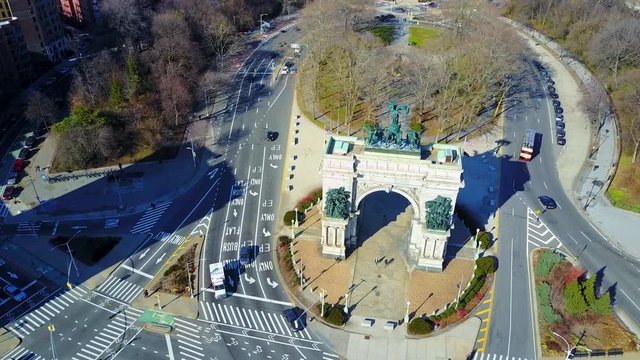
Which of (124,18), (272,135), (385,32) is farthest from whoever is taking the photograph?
(385,32)

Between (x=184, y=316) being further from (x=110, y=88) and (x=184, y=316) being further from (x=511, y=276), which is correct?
(x=110, y=88)

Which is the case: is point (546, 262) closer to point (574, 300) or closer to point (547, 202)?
point (574, 300)

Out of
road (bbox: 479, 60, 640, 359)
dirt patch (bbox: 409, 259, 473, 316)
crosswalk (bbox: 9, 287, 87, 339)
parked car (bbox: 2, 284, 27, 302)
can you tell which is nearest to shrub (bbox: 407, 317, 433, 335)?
dirt patch (bbox: 409, 259, 473, 316)

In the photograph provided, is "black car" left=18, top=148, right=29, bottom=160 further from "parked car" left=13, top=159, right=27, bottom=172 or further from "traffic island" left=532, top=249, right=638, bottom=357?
"traffic island" left=532, top=249, right=638, bottom=357

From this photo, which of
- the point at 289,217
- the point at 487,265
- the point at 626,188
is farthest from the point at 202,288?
the point at 626,188

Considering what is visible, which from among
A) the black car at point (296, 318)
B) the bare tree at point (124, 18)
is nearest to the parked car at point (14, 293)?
the black car at point (296, 318)
